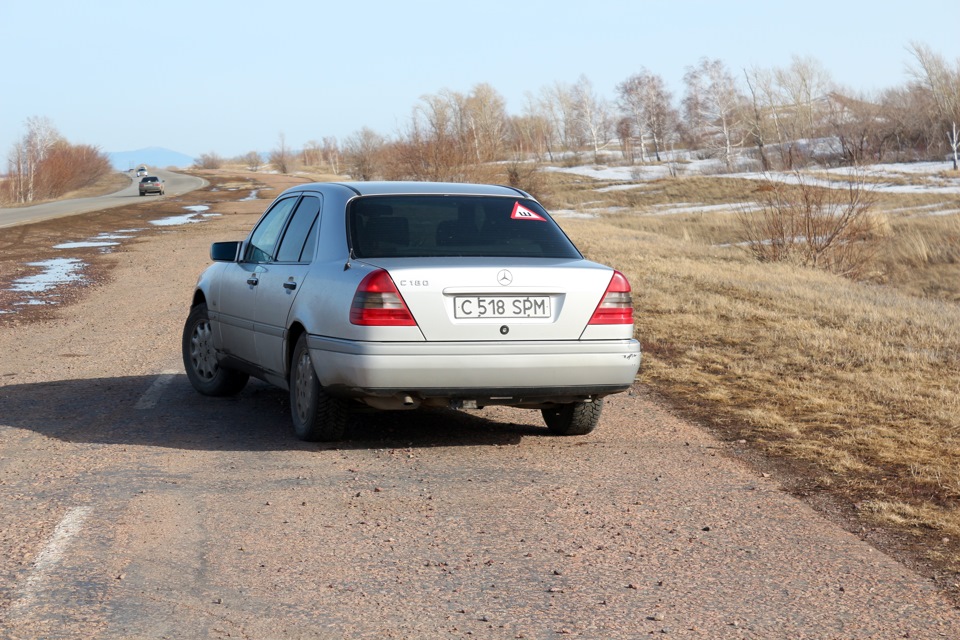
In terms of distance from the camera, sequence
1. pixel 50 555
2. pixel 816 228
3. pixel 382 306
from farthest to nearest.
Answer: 1. pixel 816 228
2. pixel 382 306
3. pixel 50 555

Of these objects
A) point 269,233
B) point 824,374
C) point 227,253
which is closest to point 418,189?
point 269,233

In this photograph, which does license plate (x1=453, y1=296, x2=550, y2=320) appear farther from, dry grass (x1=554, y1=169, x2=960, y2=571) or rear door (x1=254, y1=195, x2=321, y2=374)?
dry grass (x1=554, y1=169, x2=960, y2=571)

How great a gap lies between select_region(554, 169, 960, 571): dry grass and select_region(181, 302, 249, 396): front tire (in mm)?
3302

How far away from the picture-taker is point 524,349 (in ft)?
20.7

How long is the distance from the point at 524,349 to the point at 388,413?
78.9 inches

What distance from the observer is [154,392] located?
28.5 feet

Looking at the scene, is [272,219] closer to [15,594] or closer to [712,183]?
[15,594]

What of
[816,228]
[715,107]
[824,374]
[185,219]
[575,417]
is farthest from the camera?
[715,107]

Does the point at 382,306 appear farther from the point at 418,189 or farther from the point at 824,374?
the point at 824,374

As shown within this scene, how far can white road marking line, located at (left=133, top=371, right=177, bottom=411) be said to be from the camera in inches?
321

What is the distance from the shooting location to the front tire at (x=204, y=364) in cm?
846

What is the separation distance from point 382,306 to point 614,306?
1333 mm

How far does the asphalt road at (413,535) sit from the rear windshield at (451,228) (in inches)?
45.9

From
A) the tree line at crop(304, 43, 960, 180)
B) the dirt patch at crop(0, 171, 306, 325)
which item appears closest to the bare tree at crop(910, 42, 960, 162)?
the tree line at crop(304, 43, 960, 180)
